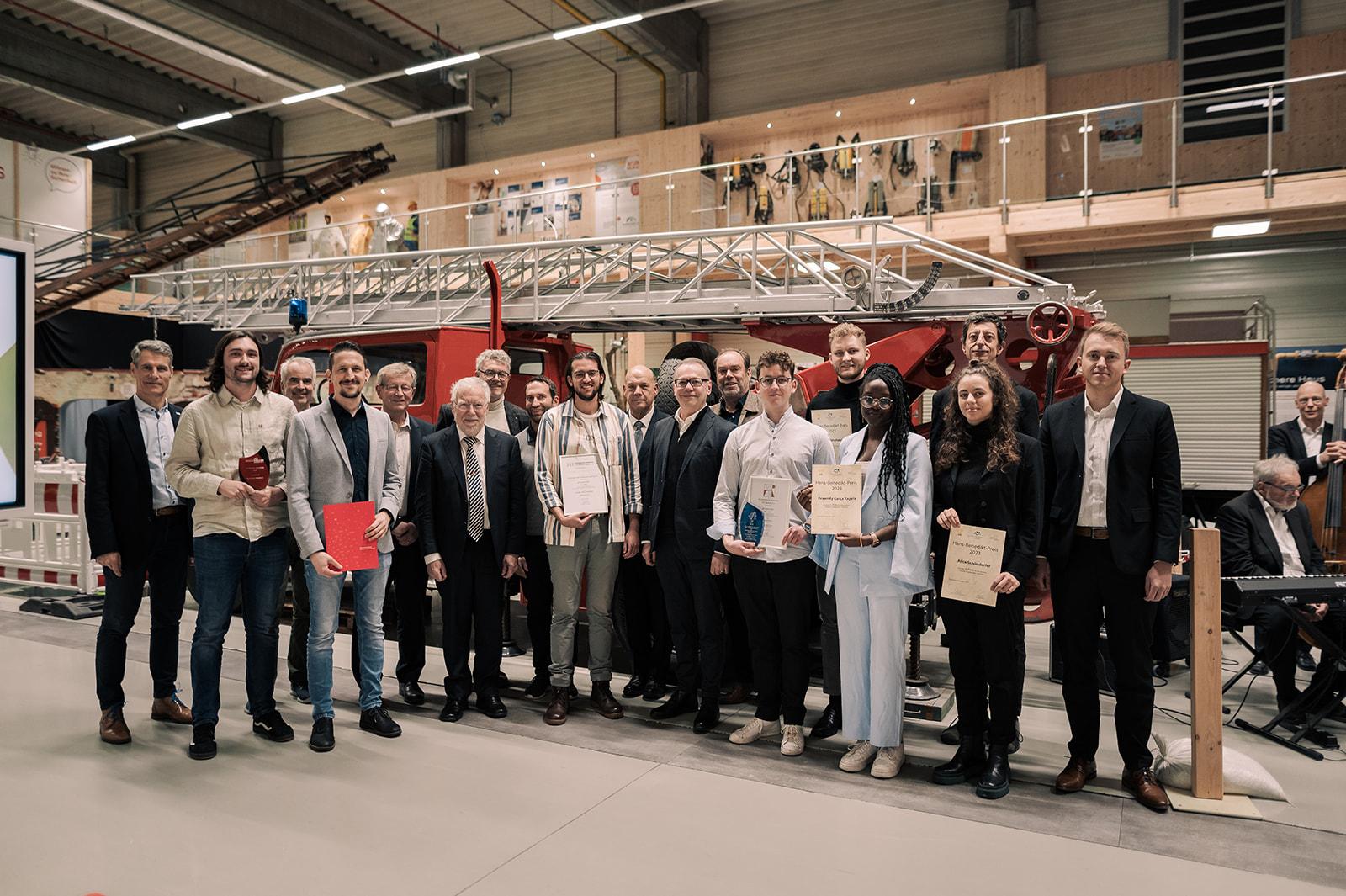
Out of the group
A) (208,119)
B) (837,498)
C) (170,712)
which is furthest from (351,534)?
(208,119)

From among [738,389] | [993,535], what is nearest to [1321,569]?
[993,535]

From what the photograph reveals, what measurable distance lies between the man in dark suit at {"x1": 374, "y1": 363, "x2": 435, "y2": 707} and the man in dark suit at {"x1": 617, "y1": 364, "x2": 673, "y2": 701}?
44.5 inches

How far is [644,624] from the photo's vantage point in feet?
16.2

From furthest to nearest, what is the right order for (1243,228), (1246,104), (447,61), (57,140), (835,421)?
(57,140) → (447,61) → (1243,228) → (1246,104) → (835,421)

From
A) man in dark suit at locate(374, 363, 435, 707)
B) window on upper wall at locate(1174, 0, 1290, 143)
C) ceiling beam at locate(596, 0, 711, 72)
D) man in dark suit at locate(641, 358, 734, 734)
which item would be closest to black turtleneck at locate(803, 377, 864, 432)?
man in dark suit at locate(641, 358, 734, 734)

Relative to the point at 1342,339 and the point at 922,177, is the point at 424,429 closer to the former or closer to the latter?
the point at 922,177

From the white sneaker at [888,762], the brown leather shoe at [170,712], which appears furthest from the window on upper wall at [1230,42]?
the brown leather shoe at [170,712]

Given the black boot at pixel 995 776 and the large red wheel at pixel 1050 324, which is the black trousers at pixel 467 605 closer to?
the black boot at pixel 995 776

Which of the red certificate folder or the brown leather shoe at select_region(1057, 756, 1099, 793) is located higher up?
the red certificate folder

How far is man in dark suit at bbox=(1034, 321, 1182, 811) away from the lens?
3414 mm

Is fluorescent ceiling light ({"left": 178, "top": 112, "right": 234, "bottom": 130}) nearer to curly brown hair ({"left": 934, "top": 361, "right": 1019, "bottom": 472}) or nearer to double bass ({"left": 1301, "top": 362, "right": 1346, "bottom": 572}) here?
curly brown hair ({"left": 934, "top": 361, "right": 1019, "bottom": 472})

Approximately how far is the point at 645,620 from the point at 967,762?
193cm

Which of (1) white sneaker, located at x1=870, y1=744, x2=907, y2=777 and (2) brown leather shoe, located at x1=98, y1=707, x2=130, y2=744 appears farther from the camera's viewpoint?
(2) brown leather shoe, located at x1=98, y1=707, x2=130, y2=744

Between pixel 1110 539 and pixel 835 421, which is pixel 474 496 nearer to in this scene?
pixel 835 421
